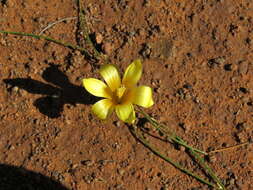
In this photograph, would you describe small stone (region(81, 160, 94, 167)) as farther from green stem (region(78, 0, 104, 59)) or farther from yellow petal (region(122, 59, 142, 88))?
green stem (region(78, 0, 104, 59))

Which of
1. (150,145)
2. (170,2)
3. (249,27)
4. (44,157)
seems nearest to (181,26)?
(170,2)

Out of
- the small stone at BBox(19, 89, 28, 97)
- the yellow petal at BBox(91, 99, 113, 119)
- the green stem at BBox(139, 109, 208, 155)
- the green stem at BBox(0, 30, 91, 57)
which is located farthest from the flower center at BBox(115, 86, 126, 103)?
the small stone at BBox(19, 89, 28, 97)

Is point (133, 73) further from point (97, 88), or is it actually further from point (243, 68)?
point (243, 68)

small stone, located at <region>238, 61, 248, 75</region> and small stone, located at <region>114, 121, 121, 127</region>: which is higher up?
small stone, located at <region>238, 61, 248, 75</region>

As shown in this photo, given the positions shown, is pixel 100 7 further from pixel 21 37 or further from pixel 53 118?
pixel 53 118

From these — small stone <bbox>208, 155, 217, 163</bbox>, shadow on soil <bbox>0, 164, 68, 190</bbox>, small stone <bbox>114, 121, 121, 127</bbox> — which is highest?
small stone <bbox>114, 121, 121, 127</bbox>

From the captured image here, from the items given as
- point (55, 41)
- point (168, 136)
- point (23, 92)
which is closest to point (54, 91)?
point (23, 92)

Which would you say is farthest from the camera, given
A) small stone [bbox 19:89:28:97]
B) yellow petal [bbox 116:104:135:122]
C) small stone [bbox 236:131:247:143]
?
small stone [bbox 19:89:28:97]
